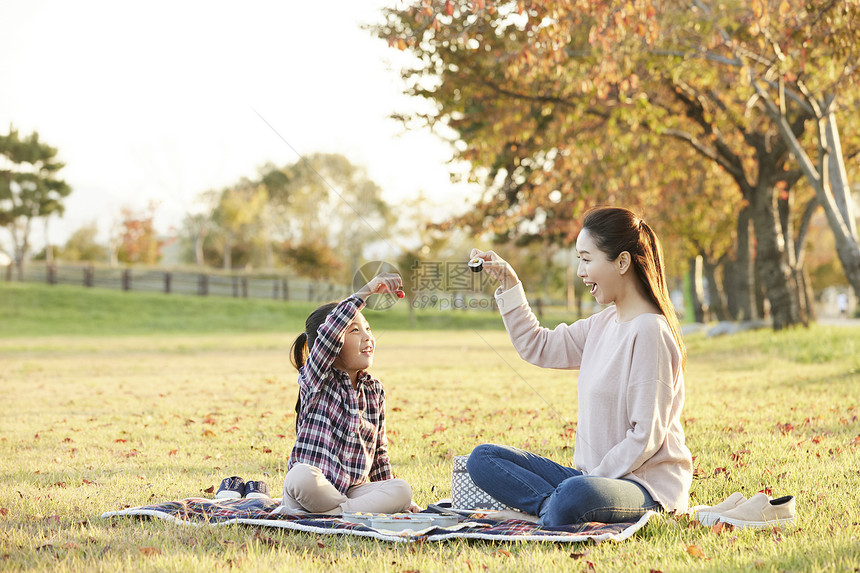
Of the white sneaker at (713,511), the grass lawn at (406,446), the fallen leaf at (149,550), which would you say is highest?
the white sneaker at (713,511)

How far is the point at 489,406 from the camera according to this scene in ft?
27.6

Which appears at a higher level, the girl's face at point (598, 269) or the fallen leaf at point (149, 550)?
the girl's face at point (598, 269)

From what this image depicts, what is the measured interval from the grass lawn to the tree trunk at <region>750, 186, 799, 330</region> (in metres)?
0.81

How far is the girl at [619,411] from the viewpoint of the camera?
128 inches

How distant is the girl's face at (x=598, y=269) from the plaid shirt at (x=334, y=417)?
0.99 metres

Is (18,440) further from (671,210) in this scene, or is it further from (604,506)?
(671,210)

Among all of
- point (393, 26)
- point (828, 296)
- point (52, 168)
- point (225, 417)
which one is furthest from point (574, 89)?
point (828, 296)

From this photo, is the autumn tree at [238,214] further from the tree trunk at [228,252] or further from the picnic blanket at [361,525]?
the picnic blanket at [361,525]

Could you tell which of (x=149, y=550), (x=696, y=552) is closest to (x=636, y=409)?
(x=696, y=552)

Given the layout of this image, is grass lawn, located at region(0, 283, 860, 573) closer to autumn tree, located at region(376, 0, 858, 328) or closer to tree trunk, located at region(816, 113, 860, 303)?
tree trunk, located at region(816, 113, 860, 303)

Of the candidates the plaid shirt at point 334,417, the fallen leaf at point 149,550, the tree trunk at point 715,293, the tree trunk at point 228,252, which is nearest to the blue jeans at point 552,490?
the plaid shirt at point 334,417

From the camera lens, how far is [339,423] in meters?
3.75

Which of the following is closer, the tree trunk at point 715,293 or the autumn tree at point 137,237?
the tree trunk at point 715,293

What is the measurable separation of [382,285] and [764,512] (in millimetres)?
1860
